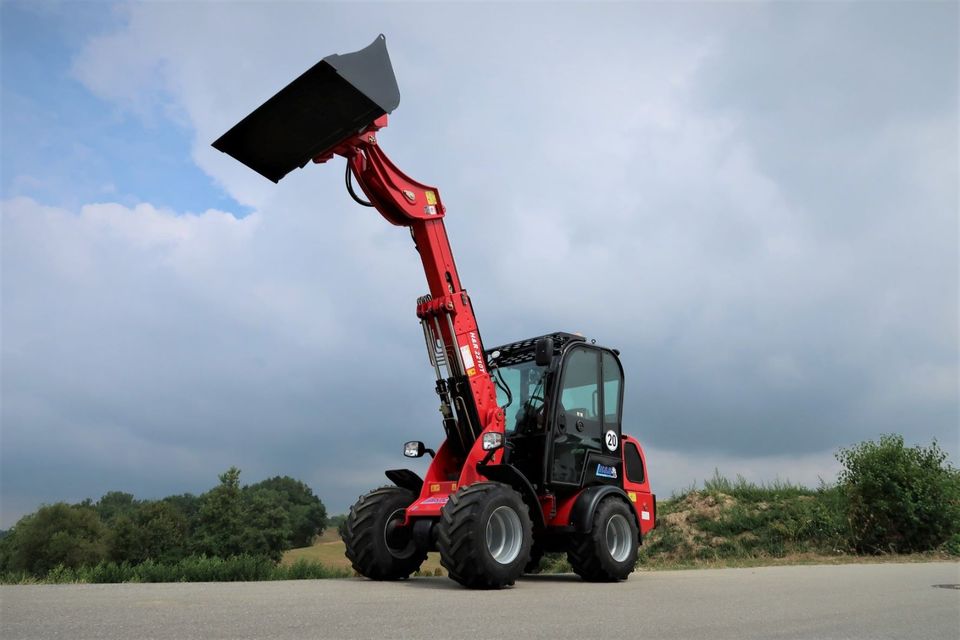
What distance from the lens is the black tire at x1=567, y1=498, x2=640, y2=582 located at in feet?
28.8

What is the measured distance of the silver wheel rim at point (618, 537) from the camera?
366 inches

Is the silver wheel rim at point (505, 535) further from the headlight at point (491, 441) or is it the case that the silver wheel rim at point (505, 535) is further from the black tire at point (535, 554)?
the black tire at point (535, 554)

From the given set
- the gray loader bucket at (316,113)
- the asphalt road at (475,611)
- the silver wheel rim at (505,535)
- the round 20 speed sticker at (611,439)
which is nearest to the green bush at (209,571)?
the asphalt road at (475,611)

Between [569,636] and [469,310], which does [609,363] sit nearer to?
[469,310]

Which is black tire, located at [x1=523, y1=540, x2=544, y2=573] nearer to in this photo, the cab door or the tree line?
the cab door

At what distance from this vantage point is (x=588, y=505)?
8.86 meters

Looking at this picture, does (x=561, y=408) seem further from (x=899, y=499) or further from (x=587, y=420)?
(x=899, y=499)

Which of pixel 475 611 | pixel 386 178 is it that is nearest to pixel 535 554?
pixel 475 611

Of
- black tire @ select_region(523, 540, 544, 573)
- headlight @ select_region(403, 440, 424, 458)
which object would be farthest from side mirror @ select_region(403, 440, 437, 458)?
black tire @ select_region(523, 540, 544, 573)

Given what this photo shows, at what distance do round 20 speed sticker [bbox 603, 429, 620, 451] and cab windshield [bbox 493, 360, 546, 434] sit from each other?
1157 millimetres

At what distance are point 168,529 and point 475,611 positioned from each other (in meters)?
18.9

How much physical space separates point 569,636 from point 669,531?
Result: 14.8 m

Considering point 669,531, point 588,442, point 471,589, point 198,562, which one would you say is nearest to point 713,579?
point 588,442

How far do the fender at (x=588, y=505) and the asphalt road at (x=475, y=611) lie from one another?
81 centimetres
